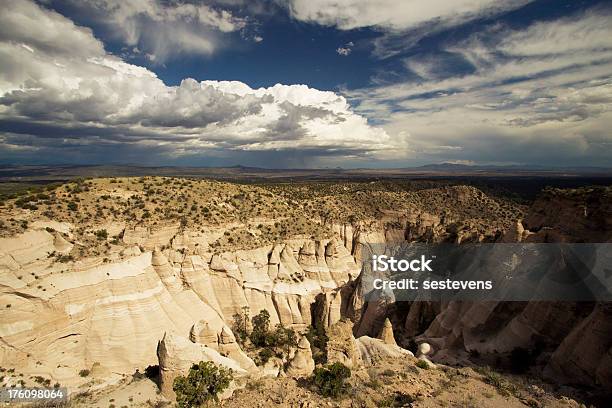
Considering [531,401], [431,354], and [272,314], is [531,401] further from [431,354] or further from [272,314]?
[272,314]

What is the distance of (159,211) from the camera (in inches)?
1486

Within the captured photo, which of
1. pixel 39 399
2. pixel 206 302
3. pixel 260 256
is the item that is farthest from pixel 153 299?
pixel 260 256

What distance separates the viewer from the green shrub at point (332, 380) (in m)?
17.8

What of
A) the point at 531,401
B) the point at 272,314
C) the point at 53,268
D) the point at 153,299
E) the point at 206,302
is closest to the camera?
the point at 531,401

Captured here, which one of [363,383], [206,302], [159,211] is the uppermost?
[159,211]

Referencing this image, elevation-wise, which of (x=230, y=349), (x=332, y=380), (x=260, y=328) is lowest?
(x=260, y=328)

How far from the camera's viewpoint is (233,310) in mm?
38000

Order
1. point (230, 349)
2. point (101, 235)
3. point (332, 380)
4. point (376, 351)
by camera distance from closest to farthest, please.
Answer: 1. point (332, 380)
2. point (230, 349)
3. point (376, 351)
4. point (101, 235)

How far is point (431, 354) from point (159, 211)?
103ft

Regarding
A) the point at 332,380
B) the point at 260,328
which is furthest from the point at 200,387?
the point at 260,328

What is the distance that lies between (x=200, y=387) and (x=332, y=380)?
678 cm

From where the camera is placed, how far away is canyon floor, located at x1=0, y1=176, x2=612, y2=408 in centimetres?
2034

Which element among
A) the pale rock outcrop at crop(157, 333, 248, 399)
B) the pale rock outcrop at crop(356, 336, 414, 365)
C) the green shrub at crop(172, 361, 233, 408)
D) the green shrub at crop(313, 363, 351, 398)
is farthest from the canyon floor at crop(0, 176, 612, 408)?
the green shrub at crop(172, 361, 233, 408)

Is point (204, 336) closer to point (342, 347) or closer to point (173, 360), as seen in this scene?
point (173, 360)
